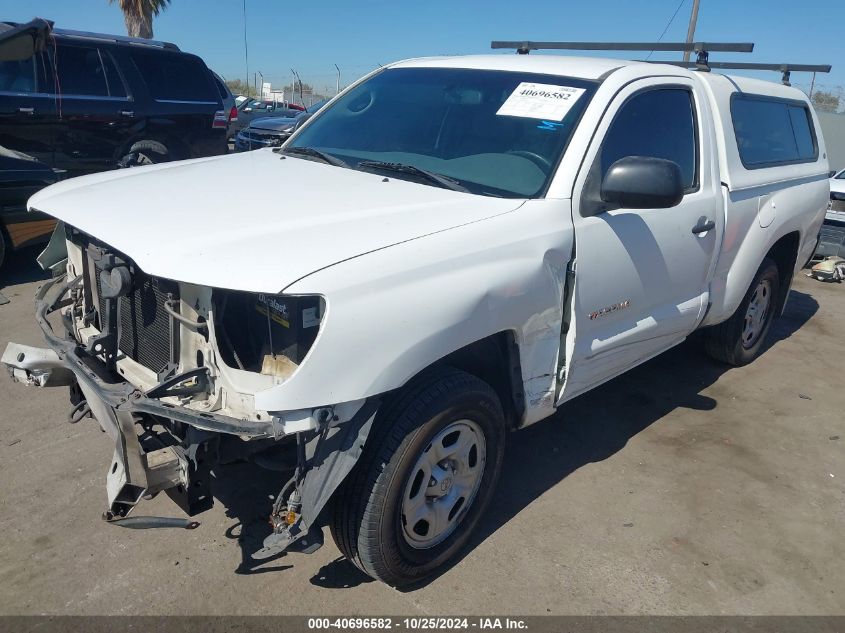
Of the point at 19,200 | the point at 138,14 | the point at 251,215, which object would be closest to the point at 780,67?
the point at 251,215

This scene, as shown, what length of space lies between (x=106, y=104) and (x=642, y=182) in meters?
7.69

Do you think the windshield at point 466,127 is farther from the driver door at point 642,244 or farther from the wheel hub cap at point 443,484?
the wheel hub cap at point 443,484

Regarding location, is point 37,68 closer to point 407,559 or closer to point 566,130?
point 566,130

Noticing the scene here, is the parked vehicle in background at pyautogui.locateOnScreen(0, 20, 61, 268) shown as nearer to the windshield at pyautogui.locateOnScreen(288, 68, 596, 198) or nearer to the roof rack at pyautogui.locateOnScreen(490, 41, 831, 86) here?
the windshield at pyautogui.locateOnScreen(288, 68, 596, 198)

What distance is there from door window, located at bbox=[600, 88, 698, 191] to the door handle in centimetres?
21

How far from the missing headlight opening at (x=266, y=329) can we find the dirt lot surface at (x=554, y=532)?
101 centimetres

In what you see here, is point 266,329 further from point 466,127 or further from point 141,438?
point 466,127

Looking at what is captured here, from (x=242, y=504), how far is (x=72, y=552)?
73 centimetres

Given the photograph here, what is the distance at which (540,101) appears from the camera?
3.33 m

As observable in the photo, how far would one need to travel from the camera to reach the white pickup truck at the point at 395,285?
2314mm

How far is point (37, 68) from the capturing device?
26.5 feet

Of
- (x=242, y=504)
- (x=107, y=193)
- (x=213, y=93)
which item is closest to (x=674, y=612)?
(x=242, y=504)

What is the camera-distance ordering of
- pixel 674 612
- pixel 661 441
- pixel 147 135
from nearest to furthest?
pixel 674 612 < pixel 661 441 < pixel 147 135

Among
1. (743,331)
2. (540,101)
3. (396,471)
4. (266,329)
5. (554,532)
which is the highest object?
(540,101)
